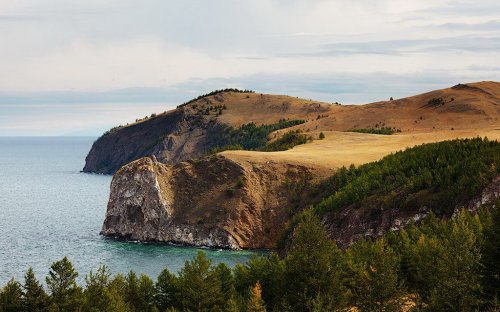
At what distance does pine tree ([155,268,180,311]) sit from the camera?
6288 cm

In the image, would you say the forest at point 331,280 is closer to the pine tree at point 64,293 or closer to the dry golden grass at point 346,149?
the pine tree at point 64,293

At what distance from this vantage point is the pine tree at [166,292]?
206ft

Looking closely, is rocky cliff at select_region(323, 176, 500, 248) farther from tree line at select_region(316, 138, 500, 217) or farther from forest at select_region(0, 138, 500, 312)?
forest at select_region(0, 138, 500, 312)

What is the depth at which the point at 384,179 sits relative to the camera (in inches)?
4112

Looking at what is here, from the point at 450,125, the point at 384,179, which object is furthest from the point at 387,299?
the point at 450,125

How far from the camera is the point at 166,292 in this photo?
210 feet

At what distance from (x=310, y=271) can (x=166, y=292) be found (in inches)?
695

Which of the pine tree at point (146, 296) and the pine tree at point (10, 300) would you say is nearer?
the pine tree at point (10, 300)

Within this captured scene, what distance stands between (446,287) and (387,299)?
18.8 feet

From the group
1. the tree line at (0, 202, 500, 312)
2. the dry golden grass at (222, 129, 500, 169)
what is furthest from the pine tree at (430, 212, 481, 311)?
the dry golden grass at (222, 129, 500, 169)

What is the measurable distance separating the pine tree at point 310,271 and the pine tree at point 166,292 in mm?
13965

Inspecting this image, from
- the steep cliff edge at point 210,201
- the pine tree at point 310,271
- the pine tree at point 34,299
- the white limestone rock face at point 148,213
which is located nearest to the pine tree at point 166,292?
the pine tree at point 34,299

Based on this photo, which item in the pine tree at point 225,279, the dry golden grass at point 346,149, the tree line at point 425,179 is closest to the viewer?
the pine tree at point 225,279

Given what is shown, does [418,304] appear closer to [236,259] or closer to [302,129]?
[236,259]
